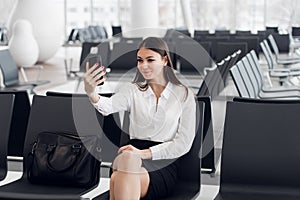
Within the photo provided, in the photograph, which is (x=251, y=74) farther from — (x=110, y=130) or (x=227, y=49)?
(x=110, y=130)

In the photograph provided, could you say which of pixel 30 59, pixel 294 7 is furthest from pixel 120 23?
pixel 30 59

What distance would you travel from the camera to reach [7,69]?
717cm

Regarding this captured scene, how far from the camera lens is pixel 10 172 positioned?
383 centimetres

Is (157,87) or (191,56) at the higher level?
(157,87)

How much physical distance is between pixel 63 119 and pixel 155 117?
0.64m

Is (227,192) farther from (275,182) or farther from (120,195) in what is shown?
(120,195)

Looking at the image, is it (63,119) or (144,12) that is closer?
(63,119)

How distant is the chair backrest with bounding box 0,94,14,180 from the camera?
3230 millimetres

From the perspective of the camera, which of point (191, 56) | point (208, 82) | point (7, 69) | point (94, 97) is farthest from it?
point (191, 56)

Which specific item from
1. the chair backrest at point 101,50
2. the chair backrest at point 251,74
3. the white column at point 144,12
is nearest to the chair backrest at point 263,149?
the chair backrest at point 251,74

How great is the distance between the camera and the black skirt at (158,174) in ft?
9.32

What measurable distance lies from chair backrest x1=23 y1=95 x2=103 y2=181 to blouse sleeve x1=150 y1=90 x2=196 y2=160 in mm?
493

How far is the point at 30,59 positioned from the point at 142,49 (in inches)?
358

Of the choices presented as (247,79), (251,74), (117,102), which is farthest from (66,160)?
(251,74)
